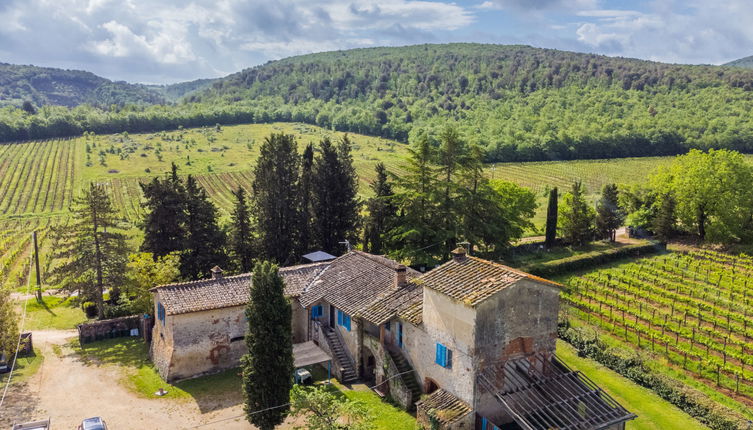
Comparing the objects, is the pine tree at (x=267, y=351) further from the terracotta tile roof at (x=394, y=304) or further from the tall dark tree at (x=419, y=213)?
the tall dark tree at (x=419, y=213)

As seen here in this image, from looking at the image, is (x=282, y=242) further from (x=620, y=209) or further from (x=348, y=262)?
(x=620, y=209)

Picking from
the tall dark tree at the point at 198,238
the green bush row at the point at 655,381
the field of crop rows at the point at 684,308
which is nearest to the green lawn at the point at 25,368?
the tall dark tree at the point at 198,238

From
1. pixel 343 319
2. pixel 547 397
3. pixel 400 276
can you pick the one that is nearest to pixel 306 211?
pixel 343 319

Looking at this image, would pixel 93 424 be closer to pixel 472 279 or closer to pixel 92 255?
pixel 92 255

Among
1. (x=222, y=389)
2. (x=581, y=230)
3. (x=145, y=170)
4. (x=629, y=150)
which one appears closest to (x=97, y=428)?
(x=222, y=389)

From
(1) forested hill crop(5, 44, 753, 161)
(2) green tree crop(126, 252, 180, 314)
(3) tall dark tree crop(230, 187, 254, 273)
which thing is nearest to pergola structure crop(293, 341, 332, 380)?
(2) green tree crop(126, 252, 180, 314)

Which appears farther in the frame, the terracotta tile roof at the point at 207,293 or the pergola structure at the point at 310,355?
the terracotta tile roof at the point at 207,293
